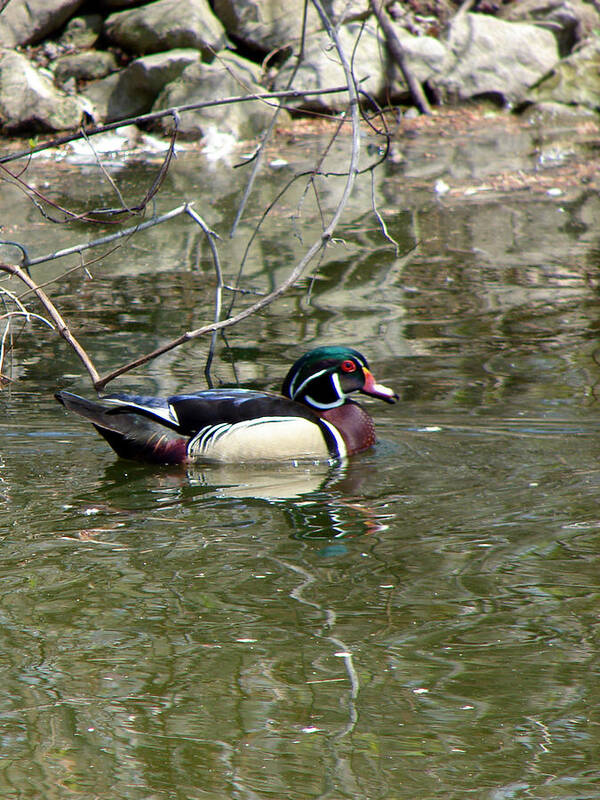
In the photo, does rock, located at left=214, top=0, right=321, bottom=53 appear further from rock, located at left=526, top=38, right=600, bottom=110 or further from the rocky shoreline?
rock, located at left=526, top=38, right=600, bottom=110

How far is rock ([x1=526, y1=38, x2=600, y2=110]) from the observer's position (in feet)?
69.4

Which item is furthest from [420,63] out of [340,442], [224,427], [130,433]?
[130,433]

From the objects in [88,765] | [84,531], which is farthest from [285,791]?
[84,531]

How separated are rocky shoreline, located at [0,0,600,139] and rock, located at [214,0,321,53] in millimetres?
20

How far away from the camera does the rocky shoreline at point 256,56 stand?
20.2 m

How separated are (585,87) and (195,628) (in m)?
19.2

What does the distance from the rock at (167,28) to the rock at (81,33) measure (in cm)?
54

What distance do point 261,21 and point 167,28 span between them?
1961 mm

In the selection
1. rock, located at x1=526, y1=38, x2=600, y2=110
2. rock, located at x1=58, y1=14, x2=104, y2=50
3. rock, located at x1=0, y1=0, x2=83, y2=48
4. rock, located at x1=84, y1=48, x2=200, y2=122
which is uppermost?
rock, located at x1=0, y1=0, x2=83, y2=48

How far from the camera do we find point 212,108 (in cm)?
1964

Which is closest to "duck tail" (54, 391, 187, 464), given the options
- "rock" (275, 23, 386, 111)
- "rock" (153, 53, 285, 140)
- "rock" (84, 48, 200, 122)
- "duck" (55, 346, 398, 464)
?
"duck" (55, 346, 398, 464)

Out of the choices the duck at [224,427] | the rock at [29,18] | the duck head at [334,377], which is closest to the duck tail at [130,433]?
the duck at [224,427]

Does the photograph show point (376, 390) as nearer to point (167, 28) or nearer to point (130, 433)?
point (130, 433)

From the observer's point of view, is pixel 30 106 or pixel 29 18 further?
pixel 29 18
